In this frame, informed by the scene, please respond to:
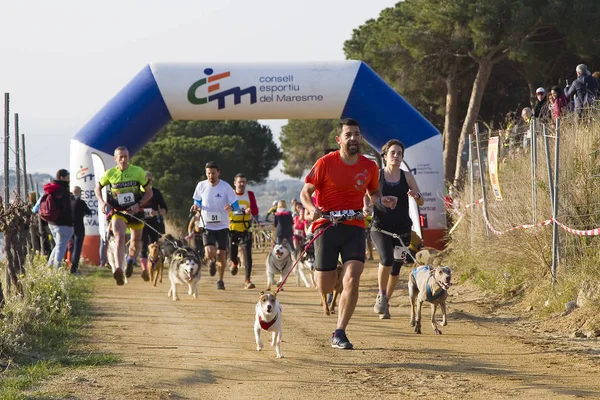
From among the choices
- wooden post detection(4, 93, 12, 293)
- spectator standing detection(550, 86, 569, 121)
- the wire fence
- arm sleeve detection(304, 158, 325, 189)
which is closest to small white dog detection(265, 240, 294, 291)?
the wire fence

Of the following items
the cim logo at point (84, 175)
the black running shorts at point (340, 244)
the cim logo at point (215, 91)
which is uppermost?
the cim logo at point (215, 91)

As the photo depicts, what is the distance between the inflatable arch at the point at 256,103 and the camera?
19.8 m

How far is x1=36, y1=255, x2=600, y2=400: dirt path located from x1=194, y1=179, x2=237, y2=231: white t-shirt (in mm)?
2595

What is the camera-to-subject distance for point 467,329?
1027 cm

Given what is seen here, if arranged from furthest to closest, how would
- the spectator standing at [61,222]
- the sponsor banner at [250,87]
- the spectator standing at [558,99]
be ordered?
the sponsor banner at [250,87] → the spectator standing at [558,99] → the spectator standing at [61,222]

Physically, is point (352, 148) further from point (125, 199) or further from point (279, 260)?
point (279, 260)

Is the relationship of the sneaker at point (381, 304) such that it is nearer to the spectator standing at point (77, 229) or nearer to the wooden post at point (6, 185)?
the wooden post at point (6, 185)

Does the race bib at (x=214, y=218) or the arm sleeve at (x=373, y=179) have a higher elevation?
the arm sleeve at (x=373, y=179)

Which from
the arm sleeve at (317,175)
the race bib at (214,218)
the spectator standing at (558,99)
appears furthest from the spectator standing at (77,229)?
the arm sleeve at (317,175)

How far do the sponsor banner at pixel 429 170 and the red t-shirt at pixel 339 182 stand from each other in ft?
36.8

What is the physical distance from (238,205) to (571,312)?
20.1 feet

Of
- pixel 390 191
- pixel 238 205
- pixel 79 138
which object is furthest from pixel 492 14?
pixel 390 191

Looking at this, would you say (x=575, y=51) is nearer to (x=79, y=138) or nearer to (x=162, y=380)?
(x=79, y=138)

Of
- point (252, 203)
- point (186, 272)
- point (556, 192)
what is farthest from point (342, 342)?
point (252, 203)
